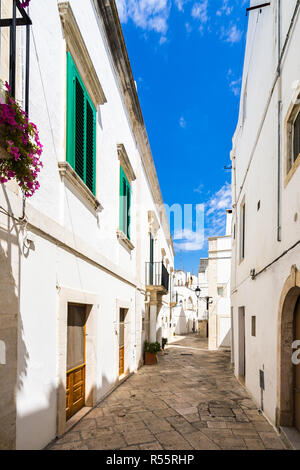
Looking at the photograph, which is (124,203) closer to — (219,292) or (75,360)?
(75,360)

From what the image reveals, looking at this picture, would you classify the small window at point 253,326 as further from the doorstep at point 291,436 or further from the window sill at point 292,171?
the window sill at point 292,171

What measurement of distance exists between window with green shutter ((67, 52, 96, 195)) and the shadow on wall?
1968 millimetres

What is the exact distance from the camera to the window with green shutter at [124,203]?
8.48 meters

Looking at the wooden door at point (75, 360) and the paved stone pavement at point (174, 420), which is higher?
the wooden door at point (75, 360)

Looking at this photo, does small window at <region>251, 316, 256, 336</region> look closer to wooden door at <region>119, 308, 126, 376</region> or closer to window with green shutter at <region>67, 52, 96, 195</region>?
wooden door at <region>119, 308, 126, 376</region>

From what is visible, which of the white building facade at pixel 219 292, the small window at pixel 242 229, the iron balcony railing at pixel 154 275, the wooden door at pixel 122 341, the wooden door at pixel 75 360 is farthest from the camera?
the white building facade at pixel 219 292

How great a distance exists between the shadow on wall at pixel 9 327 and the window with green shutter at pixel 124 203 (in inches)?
201

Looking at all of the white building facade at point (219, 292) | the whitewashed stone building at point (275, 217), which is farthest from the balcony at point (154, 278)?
the whitewashed stone building at point (275, 217)

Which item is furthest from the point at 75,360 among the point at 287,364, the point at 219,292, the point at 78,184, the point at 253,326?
the point at 219,292

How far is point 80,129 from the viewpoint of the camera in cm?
552

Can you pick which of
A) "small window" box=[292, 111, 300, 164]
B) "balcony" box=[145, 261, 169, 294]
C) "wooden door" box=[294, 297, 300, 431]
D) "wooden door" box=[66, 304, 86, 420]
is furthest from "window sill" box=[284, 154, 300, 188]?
"balcony" box=[145, 261, 169, 294]

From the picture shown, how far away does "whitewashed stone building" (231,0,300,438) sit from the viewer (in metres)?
4.49

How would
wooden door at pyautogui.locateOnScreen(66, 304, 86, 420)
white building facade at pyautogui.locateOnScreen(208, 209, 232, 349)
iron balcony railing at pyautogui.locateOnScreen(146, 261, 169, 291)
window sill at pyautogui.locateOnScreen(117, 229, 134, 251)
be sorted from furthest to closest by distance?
white building facade at pyautogui.locateOnScreen(208, 209, 232, 349)
iron balcony railing at pyautogui.locateOnScreen(146, 261, 169, 291)
window sill at pyautogui.locateOnScreen(117, 229, 134, 251)
wooden door at pyautogui.locateOnScreen(66, 304, 86, 420)
